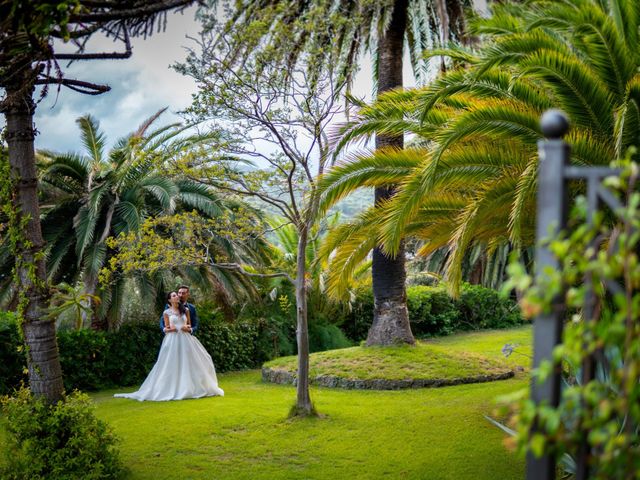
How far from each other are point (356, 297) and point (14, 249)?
48.4ft

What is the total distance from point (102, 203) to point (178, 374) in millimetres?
5618

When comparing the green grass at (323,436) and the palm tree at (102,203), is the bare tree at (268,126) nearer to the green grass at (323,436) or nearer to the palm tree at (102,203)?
the green grass at (323,436)

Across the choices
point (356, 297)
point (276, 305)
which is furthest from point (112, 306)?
point (356, 297)

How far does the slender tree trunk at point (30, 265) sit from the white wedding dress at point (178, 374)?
600cm

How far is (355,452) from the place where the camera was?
29.2 feet

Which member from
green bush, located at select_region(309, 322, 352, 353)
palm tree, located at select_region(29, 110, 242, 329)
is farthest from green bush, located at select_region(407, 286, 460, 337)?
palm tree, located at select_region(29, 110, 242, 329)

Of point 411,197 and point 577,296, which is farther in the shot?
point 411,197

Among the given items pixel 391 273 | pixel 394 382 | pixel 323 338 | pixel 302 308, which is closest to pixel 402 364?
pixel 394 382

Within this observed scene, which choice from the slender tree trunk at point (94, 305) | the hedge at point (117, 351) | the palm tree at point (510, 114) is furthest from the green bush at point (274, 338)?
the palm tree at point (510, 114)

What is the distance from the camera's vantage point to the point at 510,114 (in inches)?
350

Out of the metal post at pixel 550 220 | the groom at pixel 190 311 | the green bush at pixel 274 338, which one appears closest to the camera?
the metal post at pixel 550 220

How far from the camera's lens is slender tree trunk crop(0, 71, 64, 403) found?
→ 736 centimetres

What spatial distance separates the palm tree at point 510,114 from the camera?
27.7ft

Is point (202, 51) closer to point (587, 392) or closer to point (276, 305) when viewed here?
point (587, 392)
